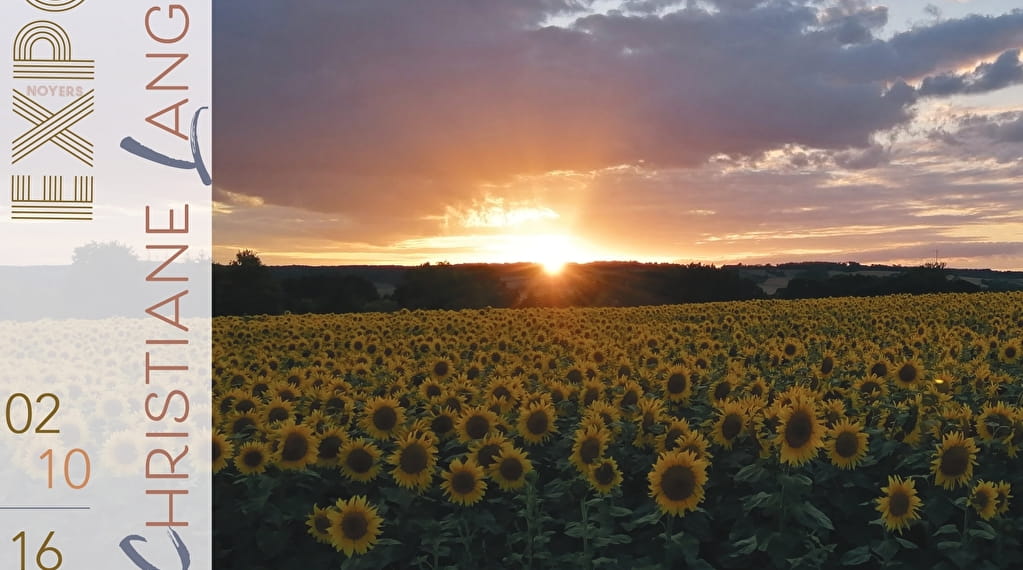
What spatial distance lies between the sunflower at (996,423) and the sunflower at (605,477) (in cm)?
344

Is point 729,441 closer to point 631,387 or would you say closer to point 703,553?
point 703,553

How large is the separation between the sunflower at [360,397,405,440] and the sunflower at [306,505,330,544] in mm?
1206

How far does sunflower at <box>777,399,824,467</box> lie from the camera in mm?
6891

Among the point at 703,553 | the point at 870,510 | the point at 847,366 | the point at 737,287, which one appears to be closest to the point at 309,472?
the point at 703,553

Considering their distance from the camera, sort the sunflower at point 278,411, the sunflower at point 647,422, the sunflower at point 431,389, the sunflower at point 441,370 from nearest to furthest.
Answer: the sunflower at point 647,422 < the sunflower at point 278,411 < the sunflower at point 431,389 < the sunflower at point 441,370

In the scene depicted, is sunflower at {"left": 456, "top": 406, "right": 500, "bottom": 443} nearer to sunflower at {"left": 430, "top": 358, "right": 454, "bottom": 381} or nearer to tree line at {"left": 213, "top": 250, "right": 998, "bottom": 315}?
sunflower at {"left": 430, "top": 358, "right": 454, "bottom": 381}

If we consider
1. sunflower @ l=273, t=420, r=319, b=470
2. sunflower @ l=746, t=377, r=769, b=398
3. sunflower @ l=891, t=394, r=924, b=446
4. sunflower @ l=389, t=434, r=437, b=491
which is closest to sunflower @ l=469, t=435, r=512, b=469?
sunflower @ l=389, t=434, r=437, b=491

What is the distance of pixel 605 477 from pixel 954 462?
2.90m

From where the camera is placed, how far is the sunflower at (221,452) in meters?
7.73

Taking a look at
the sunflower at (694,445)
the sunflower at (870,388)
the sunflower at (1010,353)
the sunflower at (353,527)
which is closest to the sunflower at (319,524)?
the sunflower at (353,527)

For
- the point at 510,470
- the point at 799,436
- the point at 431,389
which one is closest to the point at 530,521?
the point at 510,470

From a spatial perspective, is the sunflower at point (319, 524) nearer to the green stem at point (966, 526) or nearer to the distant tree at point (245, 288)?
the green stem at point (966, 526)

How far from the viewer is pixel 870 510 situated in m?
7.57

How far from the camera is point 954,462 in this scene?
23.3 feet
